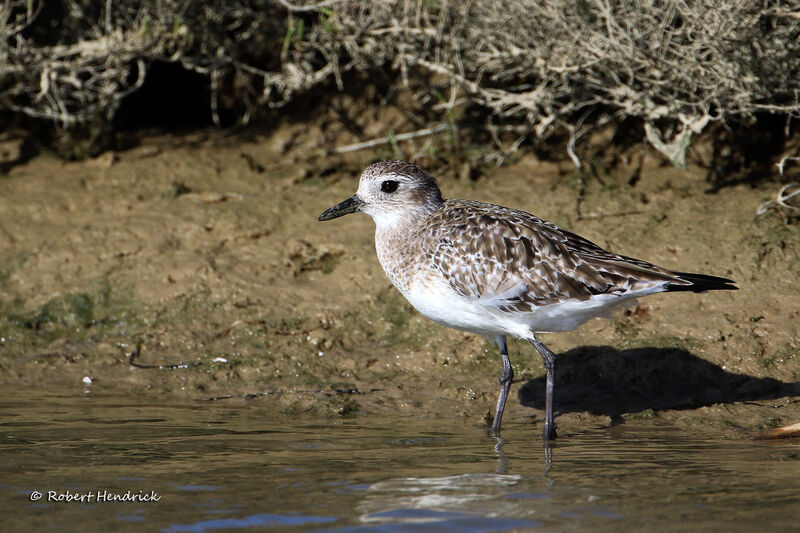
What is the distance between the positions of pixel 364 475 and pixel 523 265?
1.93 meters

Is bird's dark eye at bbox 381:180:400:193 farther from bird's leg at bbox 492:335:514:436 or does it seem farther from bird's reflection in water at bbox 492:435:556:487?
bird's reflection in water at bbox 492:435:556:487

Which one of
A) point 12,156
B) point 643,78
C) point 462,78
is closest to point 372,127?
point 462,78

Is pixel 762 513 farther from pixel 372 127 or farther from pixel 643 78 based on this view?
pixel 372 127

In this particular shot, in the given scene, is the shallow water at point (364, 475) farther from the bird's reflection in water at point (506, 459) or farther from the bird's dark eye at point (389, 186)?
the bird's dark eye at point (389, 186)

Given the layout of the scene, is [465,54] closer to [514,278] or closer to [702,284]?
[514,278]

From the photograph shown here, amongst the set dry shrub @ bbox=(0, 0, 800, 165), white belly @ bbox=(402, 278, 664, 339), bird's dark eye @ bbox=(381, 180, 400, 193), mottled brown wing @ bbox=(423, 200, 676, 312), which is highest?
dry shrub @ bbox=(0, 0, 800, 165)

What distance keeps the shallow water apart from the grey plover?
775mm

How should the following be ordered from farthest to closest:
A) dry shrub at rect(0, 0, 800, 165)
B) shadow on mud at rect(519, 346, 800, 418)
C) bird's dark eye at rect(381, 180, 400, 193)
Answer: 1. dry shrub at rect(0, 0, 800, 165)
2. bird's dark eye at rect(381, 180, 400, 193)
3. shadow on mud at rect(519, 346, 800, 418)

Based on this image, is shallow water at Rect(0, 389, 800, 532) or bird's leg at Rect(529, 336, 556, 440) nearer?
shallow water at Rect(0, 389, 800, 532)

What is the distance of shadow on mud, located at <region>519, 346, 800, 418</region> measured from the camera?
7102 mm

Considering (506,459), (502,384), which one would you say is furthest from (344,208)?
(506,459)

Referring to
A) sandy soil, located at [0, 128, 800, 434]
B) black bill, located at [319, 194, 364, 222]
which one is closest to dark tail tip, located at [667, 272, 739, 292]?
sandy soil, located at [0, 128, 800, 434]

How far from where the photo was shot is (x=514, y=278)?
6547 mm

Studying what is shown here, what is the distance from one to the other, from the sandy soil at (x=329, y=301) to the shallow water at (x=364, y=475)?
1.97 feet
